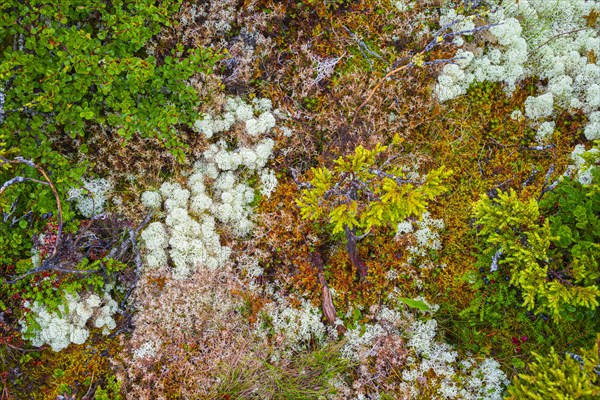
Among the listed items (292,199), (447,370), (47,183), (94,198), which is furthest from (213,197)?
(447,370)

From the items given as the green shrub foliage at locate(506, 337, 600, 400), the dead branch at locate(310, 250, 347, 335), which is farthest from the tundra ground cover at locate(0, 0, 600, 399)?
the green shrub foliage at locate(506, 337, 600, 400)

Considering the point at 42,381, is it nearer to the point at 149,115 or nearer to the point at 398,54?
the point at 149,115

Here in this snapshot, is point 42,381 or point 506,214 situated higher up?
point 506,214

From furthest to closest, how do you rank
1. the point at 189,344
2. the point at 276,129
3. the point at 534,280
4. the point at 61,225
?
the point at 276,129, the point at 189,344, the point at 61,225, the point at 534,280

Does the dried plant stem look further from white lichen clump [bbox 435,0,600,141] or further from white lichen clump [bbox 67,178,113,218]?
white lichen clump [bbox 67,178,113,218]

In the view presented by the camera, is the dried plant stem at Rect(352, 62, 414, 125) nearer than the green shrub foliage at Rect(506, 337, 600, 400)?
No

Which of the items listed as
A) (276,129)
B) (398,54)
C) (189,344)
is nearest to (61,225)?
(189,344)

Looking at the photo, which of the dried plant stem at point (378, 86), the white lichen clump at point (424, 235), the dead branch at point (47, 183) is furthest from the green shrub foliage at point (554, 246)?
the dead branch at point (47, 183)
